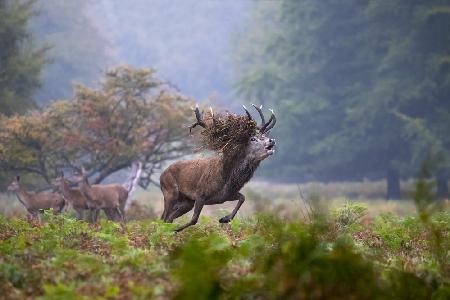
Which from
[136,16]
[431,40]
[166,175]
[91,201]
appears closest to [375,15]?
[431,40]

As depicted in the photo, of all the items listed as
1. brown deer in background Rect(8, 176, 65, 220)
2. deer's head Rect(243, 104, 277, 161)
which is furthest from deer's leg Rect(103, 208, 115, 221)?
deer's head Rect(243, 104, 277, 161)

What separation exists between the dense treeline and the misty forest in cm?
9

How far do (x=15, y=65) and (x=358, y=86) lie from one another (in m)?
17.8

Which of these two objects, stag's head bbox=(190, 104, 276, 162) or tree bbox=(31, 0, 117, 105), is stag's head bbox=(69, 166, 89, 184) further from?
tree bbox=(31, 0, 117, 105)

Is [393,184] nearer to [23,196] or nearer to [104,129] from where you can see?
[104,129]

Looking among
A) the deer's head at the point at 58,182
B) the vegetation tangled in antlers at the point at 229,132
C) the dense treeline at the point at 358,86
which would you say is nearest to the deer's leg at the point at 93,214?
the deer's head at the point at 58,182

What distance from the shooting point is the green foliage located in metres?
6.31

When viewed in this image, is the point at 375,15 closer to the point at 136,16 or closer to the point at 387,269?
the point at 387,269

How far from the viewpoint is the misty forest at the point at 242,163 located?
703cm

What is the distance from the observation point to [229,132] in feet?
39.0

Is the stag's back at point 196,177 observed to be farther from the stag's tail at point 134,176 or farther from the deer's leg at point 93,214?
the stag's tail at point 134,176

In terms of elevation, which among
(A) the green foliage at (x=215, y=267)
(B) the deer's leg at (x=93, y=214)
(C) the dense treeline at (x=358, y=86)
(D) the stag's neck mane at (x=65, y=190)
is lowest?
(A) the green foliage at (x=215, y=267)

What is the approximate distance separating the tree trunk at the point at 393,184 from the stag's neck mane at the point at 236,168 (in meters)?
24.4

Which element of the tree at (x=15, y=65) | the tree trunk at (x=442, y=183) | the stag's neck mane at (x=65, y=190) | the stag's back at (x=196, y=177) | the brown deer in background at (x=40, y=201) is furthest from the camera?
the tree trunk at (x=442, y=183)
